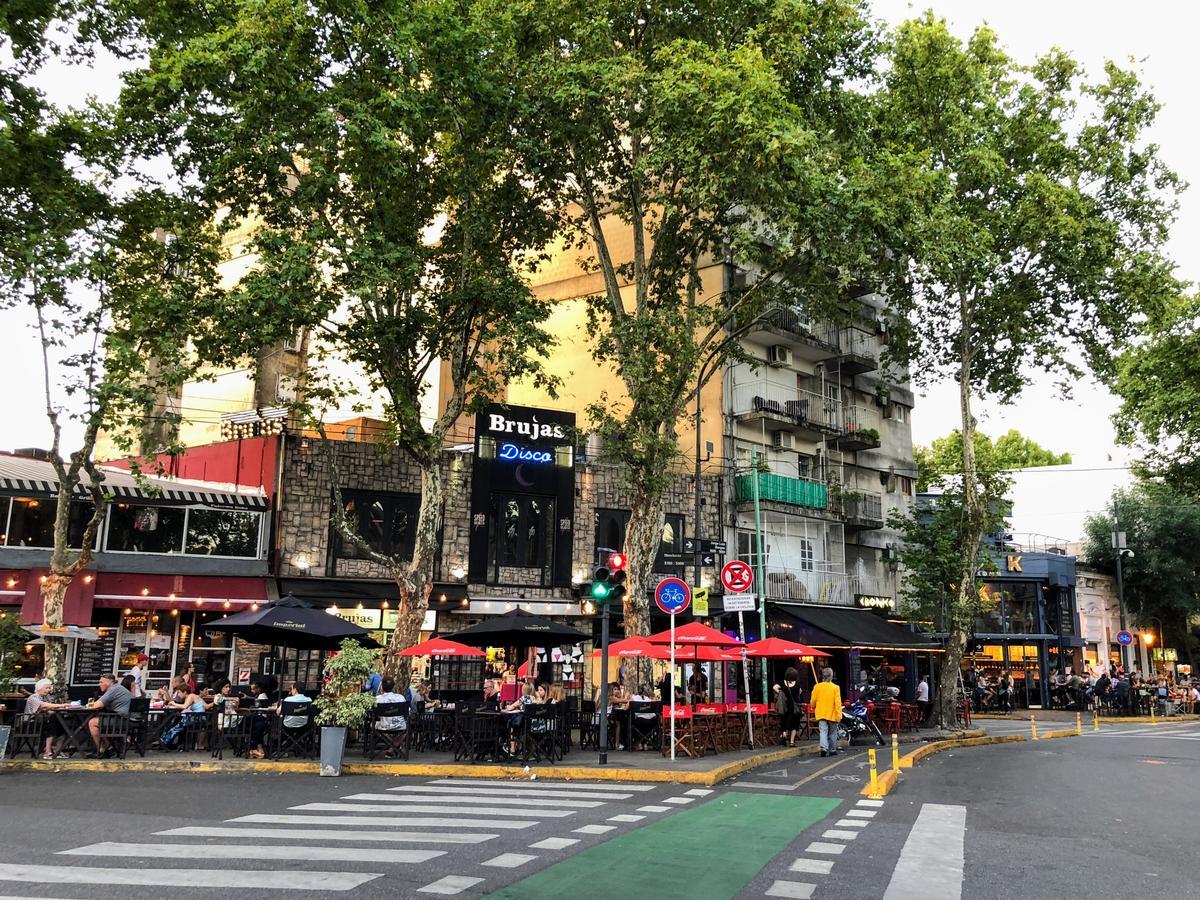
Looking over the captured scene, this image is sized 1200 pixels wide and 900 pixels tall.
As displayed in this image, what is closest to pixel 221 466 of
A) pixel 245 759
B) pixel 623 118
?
pixel 245 759

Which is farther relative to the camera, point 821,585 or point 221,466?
point 821,585

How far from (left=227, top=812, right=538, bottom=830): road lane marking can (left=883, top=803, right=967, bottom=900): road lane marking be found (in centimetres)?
393

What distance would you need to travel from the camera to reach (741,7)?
2247 cm

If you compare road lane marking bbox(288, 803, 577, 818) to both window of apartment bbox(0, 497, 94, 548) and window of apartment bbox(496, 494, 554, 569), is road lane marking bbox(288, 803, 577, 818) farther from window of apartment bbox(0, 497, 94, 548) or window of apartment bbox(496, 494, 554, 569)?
window of apartment bbox(496, 494, 554, 569)

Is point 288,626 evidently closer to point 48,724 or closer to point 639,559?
point 48,724

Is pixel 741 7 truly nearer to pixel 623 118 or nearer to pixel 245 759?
pixel 623 118

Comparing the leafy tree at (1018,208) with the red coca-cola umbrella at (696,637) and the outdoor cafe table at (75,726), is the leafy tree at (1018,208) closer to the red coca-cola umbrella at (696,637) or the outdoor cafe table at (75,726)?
the red coca-cola umbrella at (696,637)

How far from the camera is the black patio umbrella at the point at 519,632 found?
19.7 meters

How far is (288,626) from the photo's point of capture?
57.8ft

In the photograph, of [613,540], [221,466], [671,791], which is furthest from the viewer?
[613,540]

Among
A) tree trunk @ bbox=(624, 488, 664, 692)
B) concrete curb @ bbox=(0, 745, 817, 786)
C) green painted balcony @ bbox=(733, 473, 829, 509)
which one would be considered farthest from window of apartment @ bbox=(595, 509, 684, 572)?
concrete curb @ bbox=(0, 745, 817, 786)

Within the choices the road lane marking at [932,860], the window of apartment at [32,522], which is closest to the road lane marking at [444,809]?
the road lane marking at [932,860]

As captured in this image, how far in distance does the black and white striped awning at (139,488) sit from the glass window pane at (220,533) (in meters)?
0.48

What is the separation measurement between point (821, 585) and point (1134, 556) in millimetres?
22532
